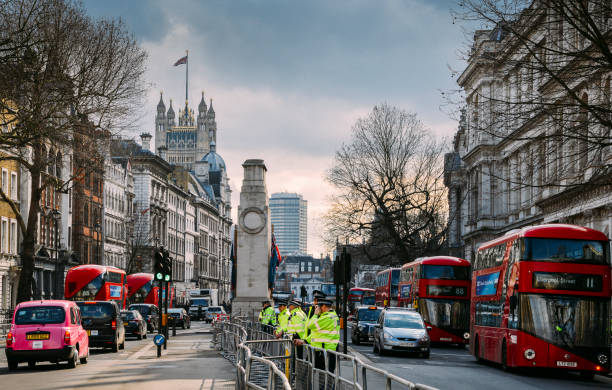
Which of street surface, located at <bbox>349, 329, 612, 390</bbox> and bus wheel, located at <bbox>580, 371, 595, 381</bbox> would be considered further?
bus wheel, located at <bbox>580, 371, 595, 381</bbox>

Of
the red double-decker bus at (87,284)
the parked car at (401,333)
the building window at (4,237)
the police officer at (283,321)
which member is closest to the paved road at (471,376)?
the parked car at (401,333)

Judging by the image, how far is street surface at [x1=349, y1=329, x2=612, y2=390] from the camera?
867 inches

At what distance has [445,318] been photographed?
41031 mm

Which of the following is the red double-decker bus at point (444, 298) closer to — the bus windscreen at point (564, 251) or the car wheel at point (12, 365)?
the bus windscreen at point (564, 251)

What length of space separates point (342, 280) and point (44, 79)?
11.6m

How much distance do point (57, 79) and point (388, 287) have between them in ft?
99.5

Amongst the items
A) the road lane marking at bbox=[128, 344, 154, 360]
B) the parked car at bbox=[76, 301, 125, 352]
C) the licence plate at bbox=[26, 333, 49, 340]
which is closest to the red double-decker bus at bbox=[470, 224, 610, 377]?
the road lane marking at bbox=[128, 344, 154, 360]

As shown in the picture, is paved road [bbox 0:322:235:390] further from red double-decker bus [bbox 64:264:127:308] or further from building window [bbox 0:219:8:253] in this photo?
building window [bbox 0:219:8:253]

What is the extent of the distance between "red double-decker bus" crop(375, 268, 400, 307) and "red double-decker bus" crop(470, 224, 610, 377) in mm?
30851

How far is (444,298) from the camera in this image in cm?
4078

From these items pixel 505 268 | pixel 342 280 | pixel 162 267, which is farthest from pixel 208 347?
pixel 505 268

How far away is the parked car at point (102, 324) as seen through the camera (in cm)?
3228

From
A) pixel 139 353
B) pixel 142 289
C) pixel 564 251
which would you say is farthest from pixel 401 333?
pixel 142 289

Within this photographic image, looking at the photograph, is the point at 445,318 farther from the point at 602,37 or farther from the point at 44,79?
the point at 602,37
